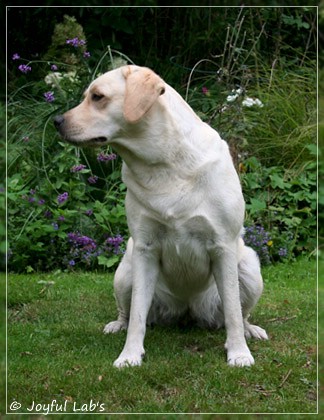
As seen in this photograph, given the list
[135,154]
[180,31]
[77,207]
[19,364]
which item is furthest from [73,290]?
[180,31]

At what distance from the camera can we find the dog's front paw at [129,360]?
3.52 m

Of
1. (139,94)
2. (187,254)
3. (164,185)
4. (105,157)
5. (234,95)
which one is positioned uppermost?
(139,94)

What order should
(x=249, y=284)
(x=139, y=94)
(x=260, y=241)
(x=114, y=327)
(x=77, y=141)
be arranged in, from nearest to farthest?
1. (x=139, y=94)
2. (x=77, y=141)
3. (x=249, y=284)
4. (x=114, y=327)
5. (x=260, y=241)

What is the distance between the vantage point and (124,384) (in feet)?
11.0

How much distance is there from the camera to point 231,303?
359cm

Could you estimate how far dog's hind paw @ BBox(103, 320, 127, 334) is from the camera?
13.6ft

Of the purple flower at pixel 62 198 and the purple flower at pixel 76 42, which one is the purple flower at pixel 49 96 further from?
the purple flower at pixel 62 198

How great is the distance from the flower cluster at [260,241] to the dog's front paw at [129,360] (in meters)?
2.27

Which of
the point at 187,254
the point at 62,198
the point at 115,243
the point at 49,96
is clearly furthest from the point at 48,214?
the point at 187,254

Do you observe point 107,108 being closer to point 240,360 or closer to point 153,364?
point 153,364

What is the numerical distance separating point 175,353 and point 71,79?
3.21 m

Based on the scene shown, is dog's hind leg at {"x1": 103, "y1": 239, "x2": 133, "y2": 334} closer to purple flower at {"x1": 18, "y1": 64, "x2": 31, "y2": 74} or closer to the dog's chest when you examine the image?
the dog's chest

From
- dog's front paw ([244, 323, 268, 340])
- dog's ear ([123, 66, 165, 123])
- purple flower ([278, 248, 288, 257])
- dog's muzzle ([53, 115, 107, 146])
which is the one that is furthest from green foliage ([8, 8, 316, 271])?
dog's ear ([123, 66, 165, 123])

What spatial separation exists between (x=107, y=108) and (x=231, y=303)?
3.38 ft
